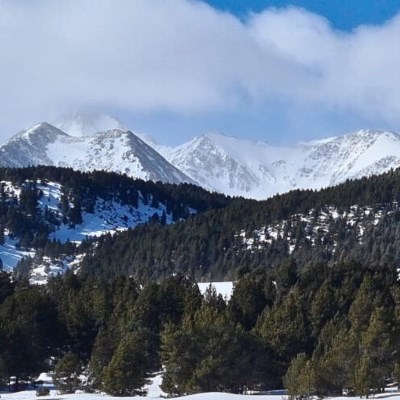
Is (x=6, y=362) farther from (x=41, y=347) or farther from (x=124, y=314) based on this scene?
(x=124, y=314)

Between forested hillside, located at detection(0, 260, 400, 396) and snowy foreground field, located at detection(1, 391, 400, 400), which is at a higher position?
forested hillside, located at detection(0, 260, 400, 396)

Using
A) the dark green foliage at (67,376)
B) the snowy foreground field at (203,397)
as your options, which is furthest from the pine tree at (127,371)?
the dark green foliage at (67,376)

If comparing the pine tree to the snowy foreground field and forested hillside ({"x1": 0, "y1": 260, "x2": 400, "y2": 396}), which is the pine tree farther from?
the snowy foreground field

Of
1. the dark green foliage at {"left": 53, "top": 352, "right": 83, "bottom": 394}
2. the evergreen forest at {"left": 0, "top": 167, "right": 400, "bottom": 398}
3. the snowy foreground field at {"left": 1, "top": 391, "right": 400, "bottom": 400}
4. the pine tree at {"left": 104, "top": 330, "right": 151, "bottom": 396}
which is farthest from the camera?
the dark green foliage at {"left": 53, "top": 352, "right": 83, "bottom": 394}

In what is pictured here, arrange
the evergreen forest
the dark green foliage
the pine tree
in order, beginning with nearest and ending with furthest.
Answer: the evergreen forest
the pine tree
the dark green foliage

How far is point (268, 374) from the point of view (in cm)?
7781

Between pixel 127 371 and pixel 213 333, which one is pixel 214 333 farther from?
pixel 127 371

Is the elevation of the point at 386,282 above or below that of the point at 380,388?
above

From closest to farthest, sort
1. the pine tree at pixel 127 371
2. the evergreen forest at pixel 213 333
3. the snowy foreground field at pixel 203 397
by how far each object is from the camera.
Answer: the snowy foreground field at pixel 203 397 < the evergreen forest at pixel 213 333 < the pine tree at pixel 127 371

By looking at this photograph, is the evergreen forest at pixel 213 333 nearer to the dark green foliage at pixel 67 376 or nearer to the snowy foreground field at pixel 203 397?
the dark green foliage at pixel 67 376

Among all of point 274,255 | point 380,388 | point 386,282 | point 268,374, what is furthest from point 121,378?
point 274,255

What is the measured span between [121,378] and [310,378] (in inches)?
592

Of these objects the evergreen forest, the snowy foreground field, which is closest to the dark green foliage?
the evergreen forest

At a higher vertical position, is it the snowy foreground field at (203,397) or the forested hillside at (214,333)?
the forested hillside at (214,333)
